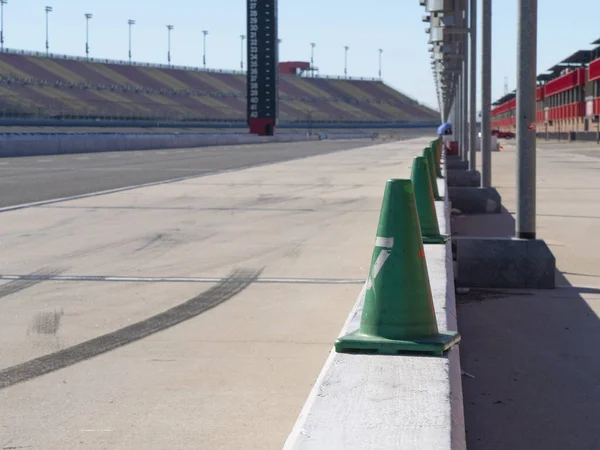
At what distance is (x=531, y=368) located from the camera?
5.97 metres

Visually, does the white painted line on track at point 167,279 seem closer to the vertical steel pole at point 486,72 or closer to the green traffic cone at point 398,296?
the green traffic cone at point 398,296

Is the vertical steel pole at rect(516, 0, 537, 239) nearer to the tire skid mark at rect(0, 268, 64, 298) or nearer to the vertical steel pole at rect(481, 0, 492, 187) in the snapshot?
the tire skid mark at rect(0, 268, 64, 298)

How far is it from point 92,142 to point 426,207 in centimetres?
4786

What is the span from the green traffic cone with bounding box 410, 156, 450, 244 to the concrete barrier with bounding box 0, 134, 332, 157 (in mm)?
38301

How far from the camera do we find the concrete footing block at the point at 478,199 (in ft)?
55.5

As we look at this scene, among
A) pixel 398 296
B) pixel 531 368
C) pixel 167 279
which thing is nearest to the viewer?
pixel 398 296

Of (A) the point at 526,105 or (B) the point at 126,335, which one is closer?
(B) the point at 126,335

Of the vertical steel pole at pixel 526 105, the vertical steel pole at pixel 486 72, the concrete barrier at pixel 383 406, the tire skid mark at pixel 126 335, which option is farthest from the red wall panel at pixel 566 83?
the concrete barrier at pixel 383 406

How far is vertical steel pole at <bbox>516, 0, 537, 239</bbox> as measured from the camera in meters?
8.48

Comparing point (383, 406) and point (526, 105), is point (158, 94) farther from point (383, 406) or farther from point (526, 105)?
point (383, 406)

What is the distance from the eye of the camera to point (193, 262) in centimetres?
993

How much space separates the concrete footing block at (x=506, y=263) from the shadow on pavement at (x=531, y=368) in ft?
0.47

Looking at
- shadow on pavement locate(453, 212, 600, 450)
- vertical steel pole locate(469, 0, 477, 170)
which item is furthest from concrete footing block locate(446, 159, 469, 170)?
shadow on pavement locate(453, 212, 600, 450)

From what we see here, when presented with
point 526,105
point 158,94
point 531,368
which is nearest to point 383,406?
point 531,368
